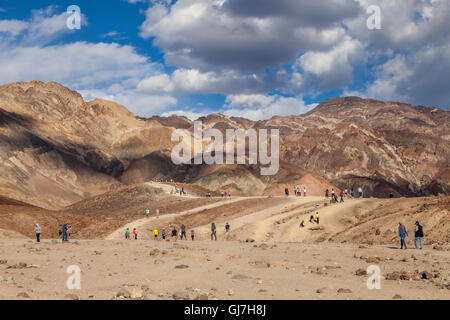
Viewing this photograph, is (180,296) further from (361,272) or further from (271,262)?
(271,262)

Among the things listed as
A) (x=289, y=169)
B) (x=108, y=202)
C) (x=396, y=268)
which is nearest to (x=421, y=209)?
(x=396, y=268)

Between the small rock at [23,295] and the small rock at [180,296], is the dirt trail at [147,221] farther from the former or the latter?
the small rock at [180,296]

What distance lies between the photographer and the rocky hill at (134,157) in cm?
10962

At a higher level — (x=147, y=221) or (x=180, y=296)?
(x=147, y=221)

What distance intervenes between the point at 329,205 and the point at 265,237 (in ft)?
27.1

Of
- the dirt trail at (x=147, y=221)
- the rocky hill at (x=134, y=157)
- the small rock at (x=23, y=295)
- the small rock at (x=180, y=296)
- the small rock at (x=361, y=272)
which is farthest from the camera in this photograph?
the rocky hill at (x=134, y=157)

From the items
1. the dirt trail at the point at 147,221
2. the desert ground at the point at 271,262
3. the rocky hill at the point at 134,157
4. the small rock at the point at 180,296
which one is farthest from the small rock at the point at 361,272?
the rocky hill at the point at 134,157

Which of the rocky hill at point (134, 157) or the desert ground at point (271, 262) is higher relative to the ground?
the rocky hill at point (134, 157)

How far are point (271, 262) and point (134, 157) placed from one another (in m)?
137

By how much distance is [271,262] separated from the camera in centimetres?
2092

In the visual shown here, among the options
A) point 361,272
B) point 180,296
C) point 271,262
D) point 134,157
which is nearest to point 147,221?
point 271,262

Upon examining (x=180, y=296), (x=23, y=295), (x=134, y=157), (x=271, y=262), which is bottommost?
(x=180, y=296)

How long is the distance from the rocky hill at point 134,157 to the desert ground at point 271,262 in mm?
61061
